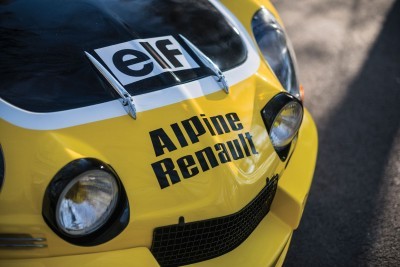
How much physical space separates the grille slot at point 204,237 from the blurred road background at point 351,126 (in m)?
0.76

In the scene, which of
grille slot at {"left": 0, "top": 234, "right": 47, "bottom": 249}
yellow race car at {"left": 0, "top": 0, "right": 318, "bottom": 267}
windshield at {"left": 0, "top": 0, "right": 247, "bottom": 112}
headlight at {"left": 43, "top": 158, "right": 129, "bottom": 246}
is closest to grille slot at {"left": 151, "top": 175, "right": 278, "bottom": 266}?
yellow race car at {"left": 0, "top": 0, "right": 318, "bottom": 267}

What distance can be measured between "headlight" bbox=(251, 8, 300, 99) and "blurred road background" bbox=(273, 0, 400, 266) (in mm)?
878

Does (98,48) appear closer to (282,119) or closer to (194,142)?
(194,142)

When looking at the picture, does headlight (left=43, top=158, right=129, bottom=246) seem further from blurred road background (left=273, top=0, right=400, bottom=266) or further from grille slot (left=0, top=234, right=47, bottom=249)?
A: blurred road background (left=273, top=0, right=400, bottom=266)

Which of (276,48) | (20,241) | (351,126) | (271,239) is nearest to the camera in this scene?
(20,241)

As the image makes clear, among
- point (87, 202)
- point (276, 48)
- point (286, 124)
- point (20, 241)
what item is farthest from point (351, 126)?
point (20, 241)

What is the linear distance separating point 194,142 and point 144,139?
0.20 meters

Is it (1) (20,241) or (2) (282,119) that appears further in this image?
(2) (282,119)

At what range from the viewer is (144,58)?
2.10 meters

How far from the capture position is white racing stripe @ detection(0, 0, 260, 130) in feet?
5.70

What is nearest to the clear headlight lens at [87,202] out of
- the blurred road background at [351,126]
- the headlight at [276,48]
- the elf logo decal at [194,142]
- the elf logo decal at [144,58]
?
the elf logo decal at [194,142]

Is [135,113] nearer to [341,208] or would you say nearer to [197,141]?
[197,141]

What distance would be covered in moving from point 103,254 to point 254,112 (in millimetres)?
873

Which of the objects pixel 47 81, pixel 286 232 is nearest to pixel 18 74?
pixel 47 81
